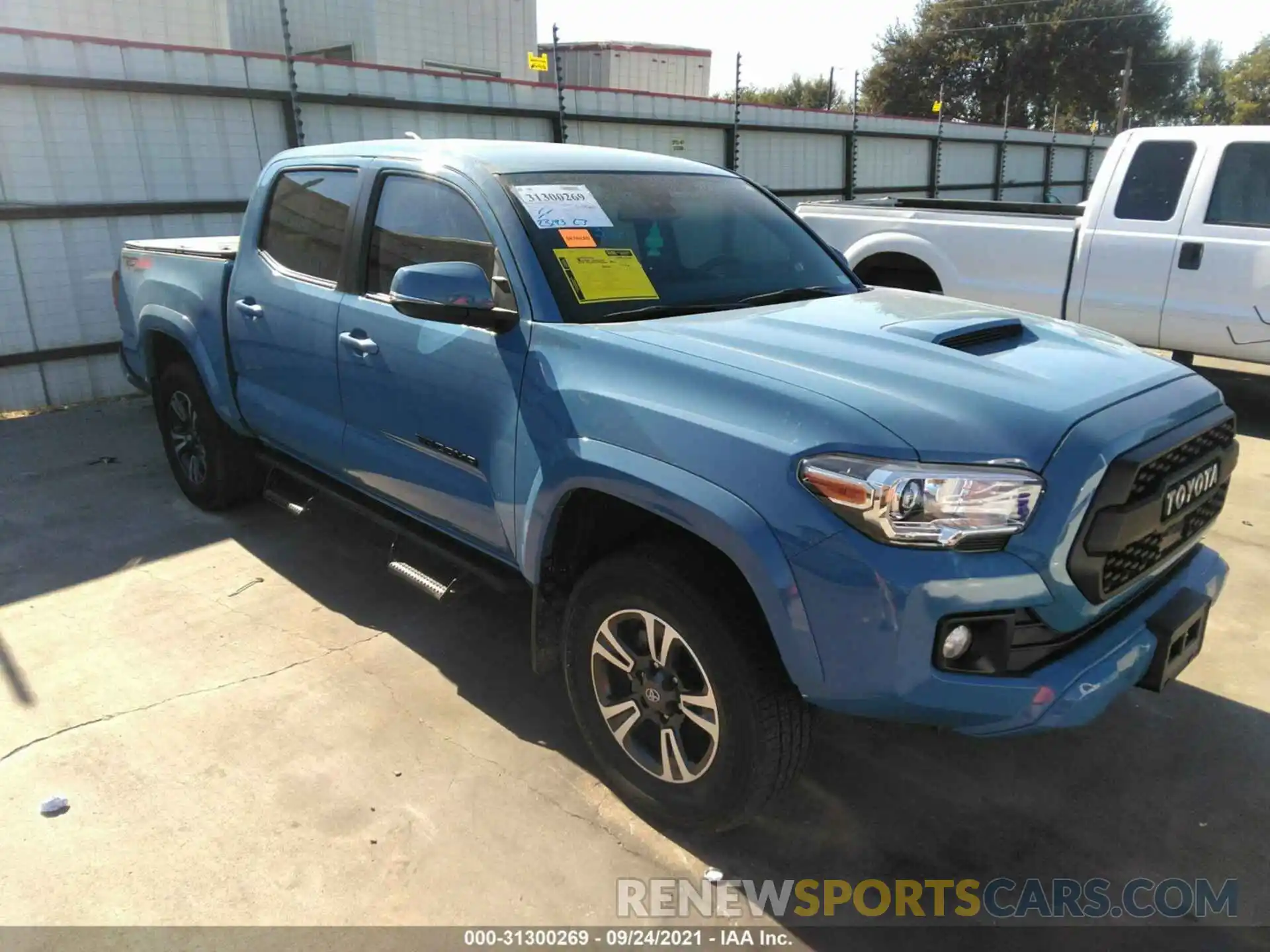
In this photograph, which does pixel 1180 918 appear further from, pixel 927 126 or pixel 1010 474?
pixel 927 126

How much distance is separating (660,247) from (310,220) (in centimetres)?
170

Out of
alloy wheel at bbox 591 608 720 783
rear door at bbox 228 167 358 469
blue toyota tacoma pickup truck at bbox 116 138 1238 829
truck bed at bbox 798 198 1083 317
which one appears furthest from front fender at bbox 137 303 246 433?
truck bed at bbox 798 198 1083 317

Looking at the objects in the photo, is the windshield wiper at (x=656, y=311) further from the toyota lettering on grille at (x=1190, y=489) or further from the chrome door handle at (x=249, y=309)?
the chrome door handle at (x=249, y=309)

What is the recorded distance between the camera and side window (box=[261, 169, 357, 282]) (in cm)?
376

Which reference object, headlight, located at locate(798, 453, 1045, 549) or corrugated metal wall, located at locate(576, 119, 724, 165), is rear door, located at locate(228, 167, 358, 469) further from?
corrugated metal wall, located at locate(576, 119, 724, 165)

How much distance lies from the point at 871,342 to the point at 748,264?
3.08 ft

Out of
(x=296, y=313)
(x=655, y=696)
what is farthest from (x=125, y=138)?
(x=655, y=696)

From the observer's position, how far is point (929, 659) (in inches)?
83.6

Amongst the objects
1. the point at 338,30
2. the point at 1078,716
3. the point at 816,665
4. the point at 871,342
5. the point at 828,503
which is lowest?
the point at 1078,716

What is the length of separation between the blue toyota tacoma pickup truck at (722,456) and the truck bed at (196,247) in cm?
80

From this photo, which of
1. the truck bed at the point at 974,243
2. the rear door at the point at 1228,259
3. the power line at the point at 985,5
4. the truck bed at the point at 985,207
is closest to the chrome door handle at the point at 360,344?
the truck bed at the point at 974,243

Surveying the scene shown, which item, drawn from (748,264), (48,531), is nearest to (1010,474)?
(748,264)

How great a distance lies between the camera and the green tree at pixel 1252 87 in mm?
54594

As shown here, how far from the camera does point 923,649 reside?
2109 millimetres
